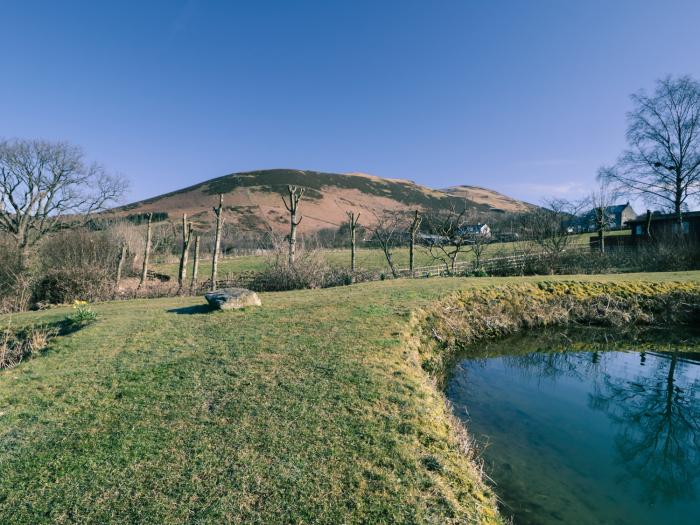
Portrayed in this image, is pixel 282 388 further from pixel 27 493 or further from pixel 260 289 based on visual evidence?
pixel 260 289

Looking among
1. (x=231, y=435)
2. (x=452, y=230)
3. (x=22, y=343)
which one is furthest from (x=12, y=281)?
(x=452, y=230)

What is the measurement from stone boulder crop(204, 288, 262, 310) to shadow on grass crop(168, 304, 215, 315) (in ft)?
0.64

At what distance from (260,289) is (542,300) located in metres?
12.5

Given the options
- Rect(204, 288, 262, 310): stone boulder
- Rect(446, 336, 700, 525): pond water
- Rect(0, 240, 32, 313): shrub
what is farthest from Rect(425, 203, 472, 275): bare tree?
Rect(0, 240, 32, 313): shrub

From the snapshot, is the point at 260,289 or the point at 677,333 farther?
the point at 260,289

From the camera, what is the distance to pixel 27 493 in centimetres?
365

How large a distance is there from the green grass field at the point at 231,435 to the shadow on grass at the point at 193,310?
2372 millimetres

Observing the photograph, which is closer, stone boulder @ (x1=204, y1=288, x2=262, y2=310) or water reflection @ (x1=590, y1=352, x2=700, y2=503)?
water reflection @ (x1=590, y1=352, x2=700, y2=503)

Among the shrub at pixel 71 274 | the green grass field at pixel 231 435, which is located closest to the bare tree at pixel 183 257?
the shrub at pixel 71 274

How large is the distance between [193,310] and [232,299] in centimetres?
126

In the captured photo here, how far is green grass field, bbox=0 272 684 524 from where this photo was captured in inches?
138

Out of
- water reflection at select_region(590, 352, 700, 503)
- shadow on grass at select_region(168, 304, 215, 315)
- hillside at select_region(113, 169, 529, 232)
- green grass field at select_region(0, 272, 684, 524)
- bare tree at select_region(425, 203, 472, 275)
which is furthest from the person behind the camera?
hillside at select_region(113, 169, 529, 232)

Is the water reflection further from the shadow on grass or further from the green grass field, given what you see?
the shadow on grass

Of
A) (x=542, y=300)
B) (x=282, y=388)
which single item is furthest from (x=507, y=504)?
(x=542, y=300)
